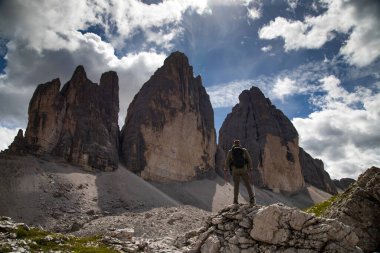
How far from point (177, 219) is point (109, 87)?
174 ft

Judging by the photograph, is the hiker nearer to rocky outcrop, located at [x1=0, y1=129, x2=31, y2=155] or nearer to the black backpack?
the black backpack

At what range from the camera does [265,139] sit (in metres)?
128

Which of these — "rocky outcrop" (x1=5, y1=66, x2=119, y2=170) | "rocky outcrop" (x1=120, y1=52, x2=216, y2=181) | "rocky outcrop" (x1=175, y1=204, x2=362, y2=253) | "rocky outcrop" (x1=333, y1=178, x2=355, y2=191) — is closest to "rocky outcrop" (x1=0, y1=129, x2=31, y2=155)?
"rocky outcrop" (x1=5, y1=66, x2=119, y2=170)

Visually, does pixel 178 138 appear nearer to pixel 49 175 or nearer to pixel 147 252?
pixel 49 175

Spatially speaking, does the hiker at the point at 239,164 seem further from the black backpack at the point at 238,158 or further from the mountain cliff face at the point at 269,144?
the mountain cliff face at the point at 269,144

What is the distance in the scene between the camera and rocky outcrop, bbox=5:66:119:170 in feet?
242

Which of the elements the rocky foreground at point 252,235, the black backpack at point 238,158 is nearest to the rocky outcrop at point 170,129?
the rocky foreground at point 252,235

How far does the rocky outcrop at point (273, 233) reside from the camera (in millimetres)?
15203

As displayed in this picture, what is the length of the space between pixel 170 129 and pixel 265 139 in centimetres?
4571

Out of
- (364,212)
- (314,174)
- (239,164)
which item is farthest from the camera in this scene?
(314,174)

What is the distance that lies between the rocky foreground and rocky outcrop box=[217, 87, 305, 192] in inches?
3662

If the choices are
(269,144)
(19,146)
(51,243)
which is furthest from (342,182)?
(51,243)

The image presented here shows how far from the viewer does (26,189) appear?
56.1m

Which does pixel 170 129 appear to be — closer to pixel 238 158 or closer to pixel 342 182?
pixel 238 158
